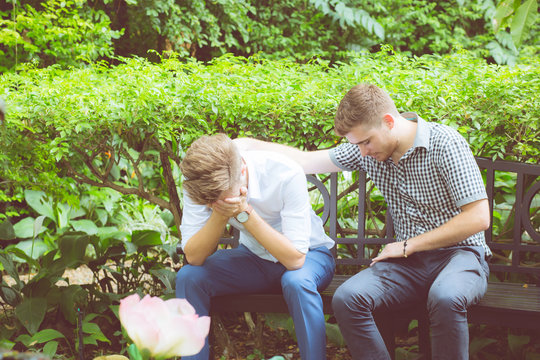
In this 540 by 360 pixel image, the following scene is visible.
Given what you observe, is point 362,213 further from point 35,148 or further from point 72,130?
point 35,148

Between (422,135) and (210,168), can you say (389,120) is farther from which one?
(210,168)

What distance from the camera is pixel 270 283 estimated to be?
2.71 m

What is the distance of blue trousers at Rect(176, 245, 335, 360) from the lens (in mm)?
2410

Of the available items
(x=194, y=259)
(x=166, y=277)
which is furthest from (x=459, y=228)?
(x=166, y=277)

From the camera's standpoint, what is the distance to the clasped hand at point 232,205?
230cm

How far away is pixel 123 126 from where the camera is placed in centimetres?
304

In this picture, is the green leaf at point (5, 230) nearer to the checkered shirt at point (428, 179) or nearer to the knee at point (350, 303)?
the checkered shirt at point (428, 179)

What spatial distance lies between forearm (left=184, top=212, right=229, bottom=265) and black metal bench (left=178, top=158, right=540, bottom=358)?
229mm

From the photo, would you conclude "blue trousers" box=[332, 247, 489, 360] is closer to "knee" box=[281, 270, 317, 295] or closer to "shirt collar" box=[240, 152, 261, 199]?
"knee" box=[281, 270, 317, 295]

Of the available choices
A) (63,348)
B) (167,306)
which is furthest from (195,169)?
(63,348)

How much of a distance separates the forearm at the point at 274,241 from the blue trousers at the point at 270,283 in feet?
0.21

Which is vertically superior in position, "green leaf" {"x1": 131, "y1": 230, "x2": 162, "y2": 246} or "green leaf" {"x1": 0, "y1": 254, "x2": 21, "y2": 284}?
"green leaf" {"x1": 131, "y1": 230, "x2": 162, "y2": 246}

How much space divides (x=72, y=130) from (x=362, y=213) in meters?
1.63

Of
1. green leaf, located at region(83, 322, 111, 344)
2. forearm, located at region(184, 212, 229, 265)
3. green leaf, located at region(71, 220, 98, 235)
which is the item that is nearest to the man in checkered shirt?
forearm, located at region(184, 212, 229, 265)
